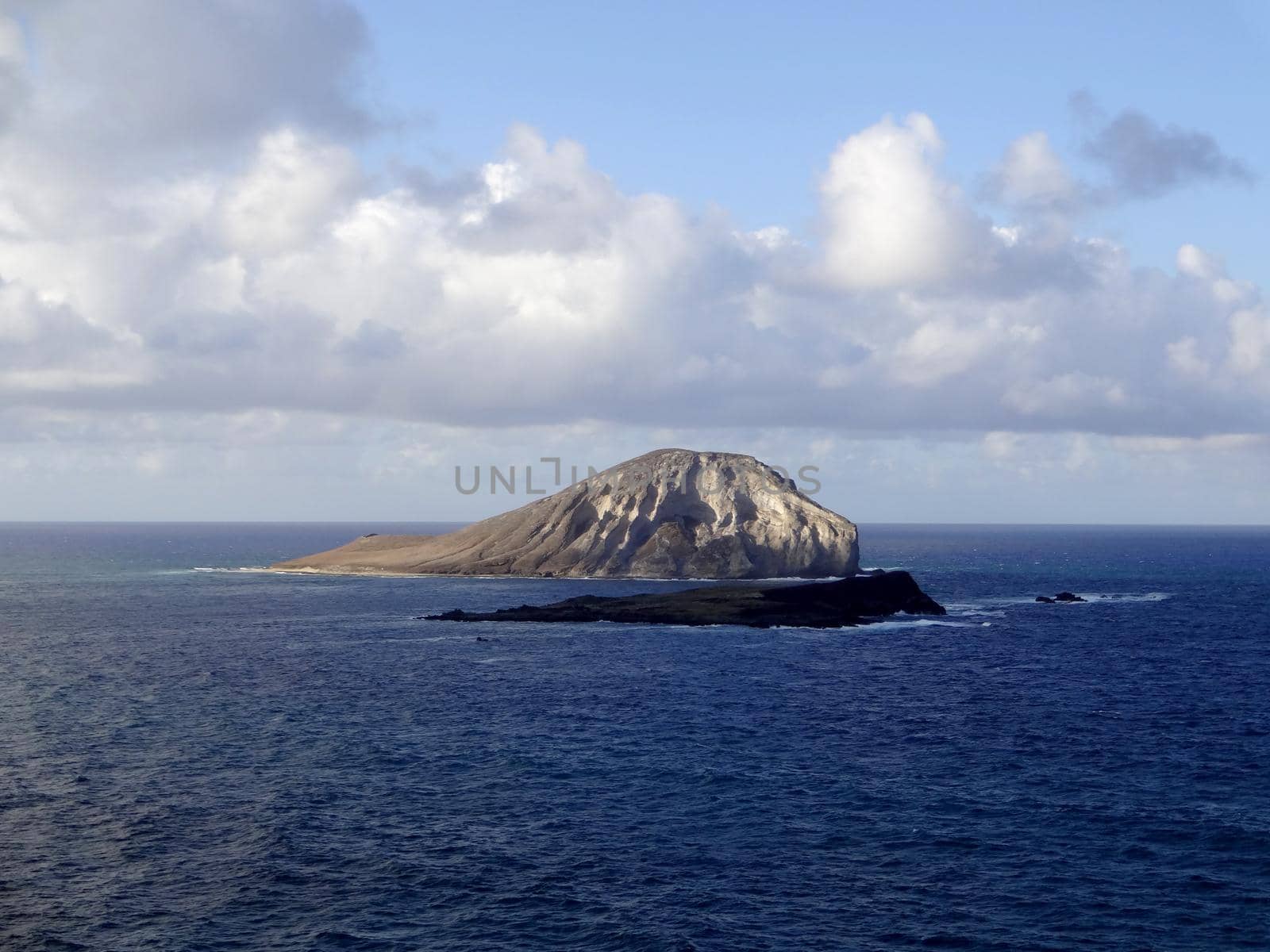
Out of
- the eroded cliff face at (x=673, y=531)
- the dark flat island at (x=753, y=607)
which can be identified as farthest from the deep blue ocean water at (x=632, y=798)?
the eroded cliff face at (x=673, y=531)

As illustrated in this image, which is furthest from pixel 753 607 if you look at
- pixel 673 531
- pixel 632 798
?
pixel 632 798

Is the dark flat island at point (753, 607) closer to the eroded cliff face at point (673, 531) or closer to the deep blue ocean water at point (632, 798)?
the deep blue ocean water at point (632, 798)

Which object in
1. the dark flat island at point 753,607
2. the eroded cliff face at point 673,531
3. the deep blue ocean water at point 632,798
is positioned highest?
the eroded cliff face at point 673,531

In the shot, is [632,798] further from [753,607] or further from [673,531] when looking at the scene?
[673,531]

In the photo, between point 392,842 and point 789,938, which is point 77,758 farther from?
point 789,938

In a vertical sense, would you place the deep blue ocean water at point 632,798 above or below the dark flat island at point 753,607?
below

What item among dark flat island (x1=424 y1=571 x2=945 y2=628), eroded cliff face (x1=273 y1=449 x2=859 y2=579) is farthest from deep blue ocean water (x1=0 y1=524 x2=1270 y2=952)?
eroded cliff face (x1=273 y1=449 x2=859 y2=579)
